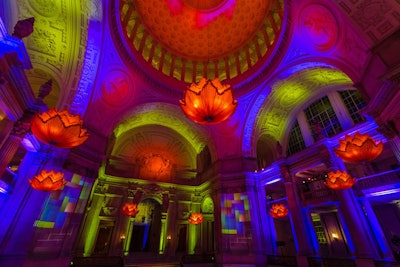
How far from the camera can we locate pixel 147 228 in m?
14.5

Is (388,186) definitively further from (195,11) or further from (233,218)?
(195,11)

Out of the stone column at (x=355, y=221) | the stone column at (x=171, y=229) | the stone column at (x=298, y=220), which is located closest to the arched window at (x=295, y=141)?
the stone column at (x=298, y=220)

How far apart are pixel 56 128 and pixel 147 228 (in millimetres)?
12635

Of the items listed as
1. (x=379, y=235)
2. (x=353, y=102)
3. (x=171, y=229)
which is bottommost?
(x=379, y=235)

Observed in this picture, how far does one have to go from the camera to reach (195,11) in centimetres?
1246

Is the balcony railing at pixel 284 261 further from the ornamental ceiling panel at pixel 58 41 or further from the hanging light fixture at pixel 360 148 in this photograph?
the ornamental ceiling panel at pixel 58 41

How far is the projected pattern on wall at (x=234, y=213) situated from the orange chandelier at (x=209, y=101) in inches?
322

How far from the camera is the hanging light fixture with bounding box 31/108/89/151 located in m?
4.31

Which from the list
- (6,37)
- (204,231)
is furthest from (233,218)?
(6,37)

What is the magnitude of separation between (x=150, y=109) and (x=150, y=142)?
3.64 metres

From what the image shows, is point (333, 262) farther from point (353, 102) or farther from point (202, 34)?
point (202, 34)

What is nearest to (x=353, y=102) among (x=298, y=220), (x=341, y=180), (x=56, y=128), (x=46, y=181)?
(x=341, y=180)

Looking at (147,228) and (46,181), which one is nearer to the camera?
(46,181)

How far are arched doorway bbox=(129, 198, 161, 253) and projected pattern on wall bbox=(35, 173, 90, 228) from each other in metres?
7.35
